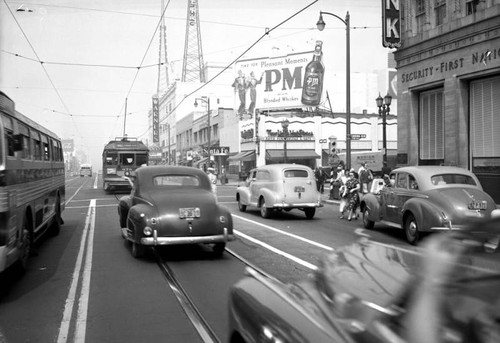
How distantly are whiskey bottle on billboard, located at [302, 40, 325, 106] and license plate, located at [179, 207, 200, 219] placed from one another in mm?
43954

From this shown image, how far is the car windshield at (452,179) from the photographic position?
34.0 ft

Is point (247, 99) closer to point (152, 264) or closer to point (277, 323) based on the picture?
point (152, 264)

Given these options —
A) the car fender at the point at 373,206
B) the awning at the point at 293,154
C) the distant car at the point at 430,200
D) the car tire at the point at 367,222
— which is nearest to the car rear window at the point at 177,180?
the distant car at the point at 430,200

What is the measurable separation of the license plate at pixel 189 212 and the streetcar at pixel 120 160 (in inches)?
815

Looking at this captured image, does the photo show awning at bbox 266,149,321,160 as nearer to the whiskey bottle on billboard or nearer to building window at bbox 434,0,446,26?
the whiskey bottle on billboard

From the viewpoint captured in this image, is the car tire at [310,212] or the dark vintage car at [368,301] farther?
the car tire at [310,212]

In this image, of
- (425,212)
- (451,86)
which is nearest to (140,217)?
(425,212)

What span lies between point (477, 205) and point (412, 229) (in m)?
1.40

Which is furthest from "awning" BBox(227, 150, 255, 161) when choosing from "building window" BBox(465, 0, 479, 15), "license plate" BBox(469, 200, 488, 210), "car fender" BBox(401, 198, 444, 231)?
"license plate" BBox(469, 200, 488, 210)

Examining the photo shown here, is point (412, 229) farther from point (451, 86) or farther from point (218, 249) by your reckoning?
point (451, 86)

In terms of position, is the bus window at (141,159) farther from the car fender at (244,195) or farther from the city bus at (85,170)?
the city bus at (85,170)

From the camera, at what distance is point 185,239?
8.02 meters

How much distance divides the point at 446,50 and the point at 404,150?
4960mm

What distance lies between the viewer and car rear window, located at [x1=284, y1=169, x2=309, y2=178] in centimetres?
1514
